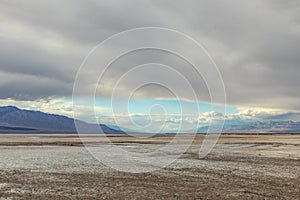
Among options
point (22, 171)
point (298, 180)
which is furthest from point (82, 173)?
point (298, 180)

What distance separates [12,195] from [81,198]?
12.3 feet

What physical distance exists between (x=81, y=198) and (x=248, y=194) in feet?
30.0

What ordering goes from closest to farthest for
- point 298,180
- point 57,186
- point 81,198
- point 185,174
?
point 81,198 < point 57,186 < point 298,180 < point 185,174

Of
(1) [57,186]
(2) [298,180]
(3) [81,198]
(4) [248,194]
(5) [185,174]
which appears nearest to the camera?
(3) [81,198]

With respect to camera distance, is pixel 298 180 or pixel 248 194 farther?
pixel 298 180

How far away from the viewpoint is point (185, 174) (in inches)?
1089

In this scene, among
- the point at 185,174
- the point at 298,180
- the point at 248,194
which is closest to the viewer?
the point at 248,194

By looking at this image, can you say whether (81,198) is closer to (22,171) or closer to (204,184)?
(204,184)

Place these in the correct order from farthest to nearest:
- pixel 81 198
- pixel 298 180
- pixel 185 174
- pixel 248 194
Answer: pixel 185 174, pixel 298 180, pixel 248 194, pixel 81 198

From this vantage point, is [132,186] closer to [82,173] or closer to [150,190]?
[150,190]

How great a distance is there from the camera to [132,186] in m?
21.7

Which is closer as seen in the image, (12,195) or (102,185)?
(12,195)

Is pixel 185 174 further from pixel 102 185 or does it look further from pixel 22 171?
pixel 22 171

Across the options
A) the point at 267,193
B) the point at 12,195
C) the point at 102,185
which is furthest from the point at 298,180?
the point at 12,195
